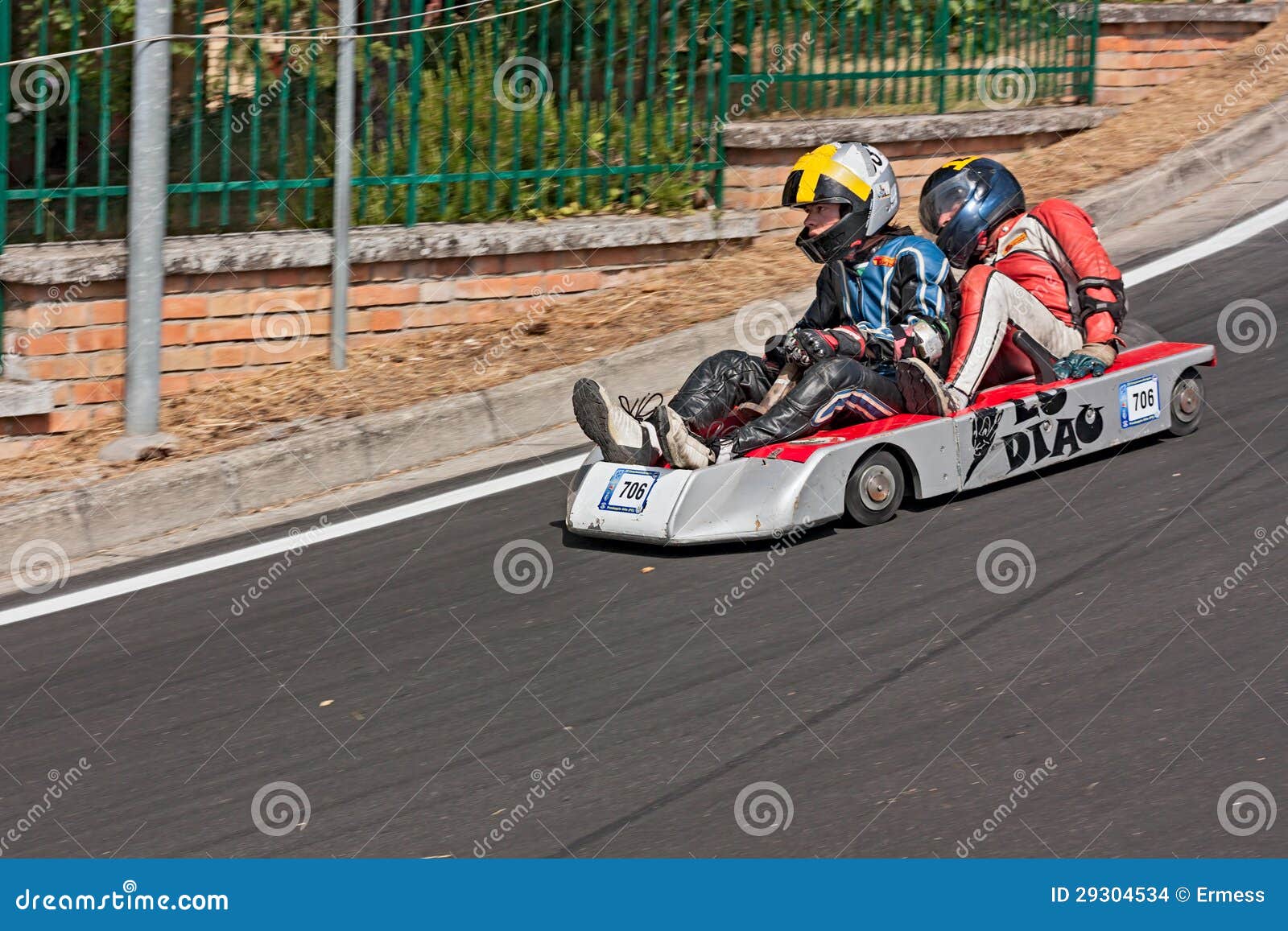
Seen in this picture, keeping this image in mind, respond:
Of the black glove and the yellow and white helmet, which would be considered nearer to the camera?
the black glove

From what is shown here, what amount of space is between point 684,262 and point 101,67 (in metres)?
3.54

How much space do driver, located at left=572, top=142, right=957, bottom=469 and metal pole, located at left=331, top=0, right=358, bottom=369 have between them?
7.97ft

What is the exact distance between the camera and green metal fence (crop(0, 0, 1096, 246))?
7949 millimetres

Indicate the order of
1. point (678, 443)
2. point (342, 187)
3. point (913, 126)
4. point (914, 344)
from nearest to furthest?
1. point (678, 443)
2. point (914, 344)
3. point (342, 187)
4. point (913, 126)

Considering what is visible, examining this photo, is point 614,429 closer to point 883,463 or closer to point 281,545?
point 883,463

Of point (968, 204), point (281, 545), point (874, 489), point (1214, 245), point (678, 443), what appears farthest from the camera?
point (1214, 245)

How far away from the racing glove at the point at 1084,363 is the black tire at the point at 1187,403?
1.31ft

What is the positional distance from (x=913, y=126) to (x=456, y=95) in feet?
10.7

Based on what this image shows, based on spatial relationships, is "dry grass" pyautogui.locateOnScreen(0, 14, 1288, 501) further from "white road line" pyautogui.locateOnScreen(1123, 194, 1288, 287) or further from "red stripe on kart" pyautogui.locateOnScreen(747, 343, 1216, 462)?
"red stripe on kart" pyautogui.locateOnScreen(747, 343, 1216, 462)

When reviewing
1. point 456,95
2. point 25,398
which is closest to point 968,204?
point 456,95

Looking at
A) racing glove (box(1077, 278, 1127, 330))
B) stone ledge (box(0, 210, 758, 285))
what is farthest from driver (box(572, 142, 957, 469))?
stone ledge (box(0, 210, 758, 285))

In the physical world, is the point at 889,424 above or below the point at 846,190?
below

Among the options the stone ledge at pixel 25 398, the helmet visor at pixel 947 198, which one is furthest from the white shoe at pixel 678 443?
the stone ledge at pixel 25 398

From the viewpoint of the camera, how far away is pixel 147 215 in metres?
7.55
